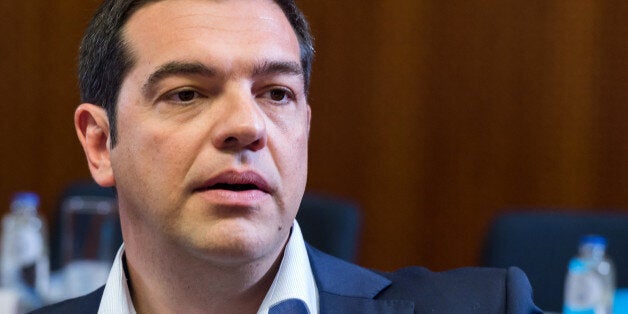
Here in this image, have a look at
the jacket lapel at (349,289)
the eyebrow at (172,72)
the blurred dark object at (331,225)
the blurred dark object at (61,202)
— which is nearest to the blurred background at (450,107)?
the blurred dark object at (61,202)

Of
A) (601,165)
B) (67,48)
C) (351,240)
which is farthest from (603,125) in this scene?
(67,48)

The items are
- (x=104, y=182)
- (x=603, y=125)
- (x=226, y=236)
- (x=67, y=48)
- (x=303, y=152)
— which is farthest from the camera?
(x=67, y=48)

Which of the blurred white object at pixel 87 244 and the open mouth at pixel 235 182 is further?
the blurred white object at pixel 87 244

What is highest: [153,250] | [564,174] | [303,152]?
[303,152]

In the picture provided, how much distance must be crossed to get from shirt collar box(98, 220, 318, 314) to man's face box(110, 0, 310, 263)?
0.08 metres

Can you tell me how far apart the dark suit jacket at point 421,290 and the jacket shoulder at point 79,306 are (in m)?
0.45

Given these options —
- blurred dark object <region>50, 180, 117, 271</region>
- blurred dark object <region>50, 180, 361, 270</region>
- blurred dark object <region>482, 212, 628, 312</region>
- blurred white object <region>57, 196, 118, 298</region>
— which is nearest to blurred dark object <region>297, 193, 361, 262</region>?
blurred dark object <region>50, 180, 361, 270</region>

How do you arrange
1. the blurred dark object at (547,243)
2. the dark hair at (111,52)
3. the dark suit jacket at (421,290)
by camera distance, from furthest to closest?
1. the blurred dark object at (547,243)
2. the dark hair at (111,52)
3. the dark suit jacket at (421,290)

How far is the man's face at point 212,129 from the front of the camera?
1.76 metres

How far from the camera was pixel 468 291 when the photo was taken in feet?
6.16

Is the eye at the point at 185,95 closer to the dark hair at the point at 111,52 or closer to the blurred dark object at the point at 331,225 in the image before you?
the dark hair at the point at 111,52

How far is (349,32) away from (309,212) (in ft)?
5.71

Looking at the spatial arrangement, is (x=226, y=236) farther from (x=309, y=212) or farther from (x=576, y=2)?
(x=576, y=2)

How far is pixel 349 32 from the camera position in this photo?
5008mm
